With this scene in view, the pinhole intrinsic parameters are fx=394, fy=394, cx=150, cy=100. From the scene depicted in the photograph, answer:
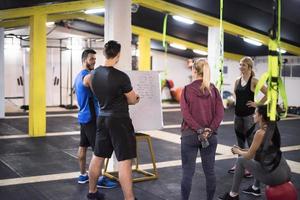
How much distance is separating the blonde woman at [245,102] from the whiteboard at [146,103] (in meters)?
0.95

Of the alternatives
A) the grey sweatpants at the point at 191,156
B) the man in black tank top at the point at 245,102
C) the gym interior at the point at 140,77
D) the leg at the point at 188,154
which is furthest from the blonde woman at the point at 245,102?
the leg at the point at 188,154

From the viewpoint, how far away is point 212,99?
3383mm

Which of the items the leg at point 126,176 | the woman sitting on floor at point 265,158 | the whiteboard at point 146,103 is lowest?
the leg at point 126,176

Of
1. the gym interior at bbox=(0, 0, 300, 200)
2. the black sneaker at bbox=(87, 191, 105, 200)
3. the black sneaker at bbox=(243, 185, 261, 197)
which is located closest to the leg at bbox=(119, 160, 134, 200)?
the black sneaker at bbox=(87, 191, 105, 200)

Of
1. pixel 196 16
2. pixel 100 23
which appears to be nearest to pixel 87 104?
pixel 196 16

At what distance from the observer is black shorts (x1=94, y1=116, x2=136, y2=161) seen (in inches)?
135

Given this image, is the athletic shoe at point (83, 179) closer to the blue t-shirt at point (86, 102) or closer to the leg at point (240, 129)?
the blue t-shirt at point (86, 102)

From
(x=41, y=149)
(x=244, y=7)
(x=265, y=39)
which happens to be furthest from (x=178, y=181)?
(x=265, y=39)

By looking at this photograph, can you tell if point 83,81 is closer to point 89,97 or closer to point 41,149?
point 89,97

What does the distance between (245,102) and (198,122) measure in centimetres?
136

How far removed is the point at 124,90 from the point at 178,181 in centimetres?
173

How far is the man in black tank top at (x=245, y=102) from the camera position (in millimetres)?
4469

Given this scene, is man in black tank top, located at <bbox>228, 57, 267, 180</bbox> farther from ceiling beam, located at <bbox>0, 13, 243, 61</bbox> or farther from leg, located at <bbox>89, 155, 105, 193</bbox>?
ceiling beam, located at <bbox>0, 13, 243, 61</bbox>

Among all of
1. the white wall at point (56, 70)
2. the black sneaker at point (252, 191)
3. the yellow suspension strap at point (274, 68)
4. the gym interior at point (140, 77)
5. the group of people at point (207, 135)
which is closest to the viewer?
the yellow suspension strap at point (274, 68)
